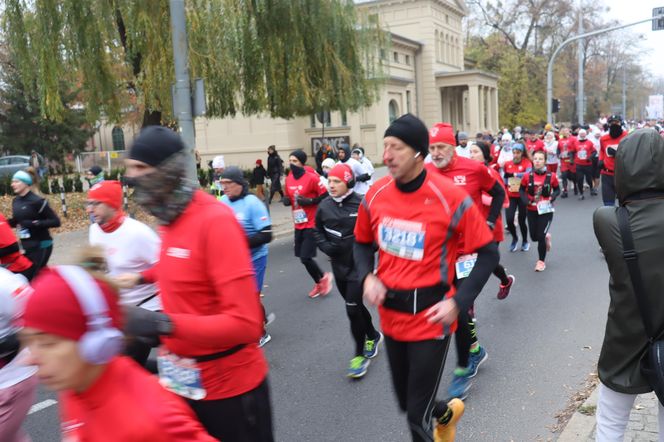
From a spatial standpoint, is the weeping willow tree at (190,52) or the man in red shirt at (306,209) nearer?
the man in red shirt at (306,209)

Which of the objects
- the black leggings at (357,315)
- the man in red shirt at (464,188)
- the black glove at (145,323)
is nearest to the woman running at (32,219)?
the black leggings at (357,315)

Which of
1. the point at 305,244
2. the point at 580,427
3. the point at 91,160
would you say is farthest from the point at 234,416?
the point at 91,160

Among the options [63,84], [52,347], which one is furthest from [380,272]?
[63,84]

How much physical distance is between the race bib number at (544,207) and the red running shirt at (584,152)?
8988mm

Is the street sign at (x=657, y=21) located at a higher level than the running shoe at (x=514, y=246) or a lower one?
higher

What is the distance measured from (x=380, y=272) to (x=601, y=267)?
6.91 meters

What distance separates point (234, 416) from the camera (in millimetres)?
2445

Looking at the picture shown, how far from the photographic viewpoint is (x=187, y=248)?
2332 millimetres

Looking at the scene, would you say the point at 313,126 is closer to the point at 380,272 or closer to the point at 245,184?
the point at 245,184

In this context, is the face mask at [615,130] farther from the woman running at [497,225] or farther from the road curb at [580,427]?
the road curb at [580,427]

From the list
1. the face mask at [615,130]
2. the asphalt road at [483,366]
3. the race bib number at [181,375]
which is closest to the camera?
the race bib number at [181,375]

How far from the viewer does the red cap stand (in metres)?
4.16

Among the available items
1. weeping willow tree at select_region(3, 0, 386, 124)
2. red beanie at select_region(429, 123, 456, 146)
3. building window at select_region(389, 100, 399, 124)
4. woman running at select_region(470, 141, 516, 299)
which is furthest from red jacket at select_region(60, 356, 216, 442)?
building window at select_region(389, 100, 399, 124)

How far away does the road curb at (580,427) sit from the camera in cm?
392
